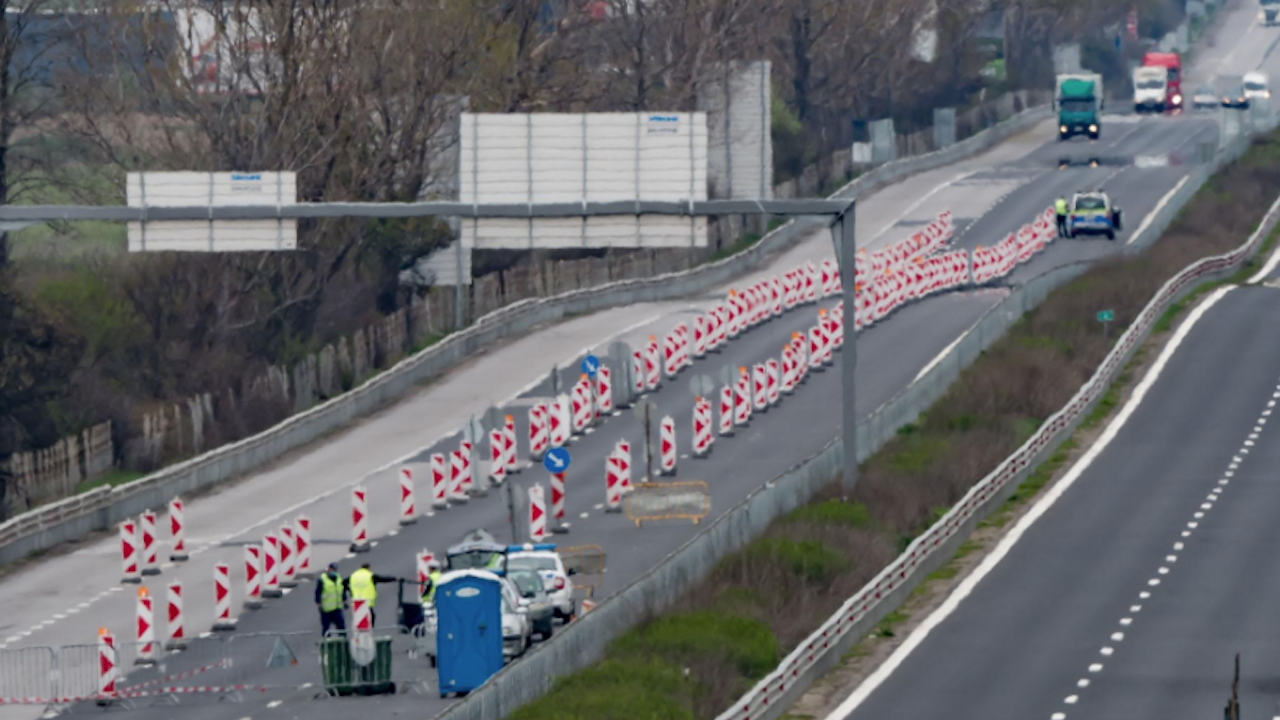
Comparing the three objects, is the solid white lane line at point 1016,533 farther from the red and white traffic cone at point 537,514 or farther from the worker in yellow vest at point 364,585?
the red and white traffic cone at point 537,514

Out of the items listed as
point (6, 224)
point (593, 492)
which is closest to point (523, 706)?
point (6, 224)

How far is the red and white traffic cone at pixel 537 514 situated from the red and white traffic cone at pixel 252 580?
5876 millimetres

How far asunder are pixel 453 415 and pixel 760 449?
8.42 m

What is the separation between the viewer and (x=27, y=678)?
3219 cm

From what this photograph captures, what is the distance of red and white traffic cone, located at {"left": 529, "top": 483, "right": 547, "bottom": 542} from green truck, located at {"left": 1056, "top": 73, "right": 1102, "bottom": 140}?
79.7 meters

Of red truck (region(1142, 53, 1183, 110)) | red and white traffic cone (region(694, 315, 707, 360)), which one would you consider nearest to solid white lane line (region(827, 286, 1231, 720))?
red and white traffic cone (region(694, 315, 707, 360))

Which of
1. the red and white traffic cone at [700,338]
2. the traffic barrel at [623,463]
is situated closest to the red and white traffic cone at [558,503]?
the traffic barrel at [623,463]

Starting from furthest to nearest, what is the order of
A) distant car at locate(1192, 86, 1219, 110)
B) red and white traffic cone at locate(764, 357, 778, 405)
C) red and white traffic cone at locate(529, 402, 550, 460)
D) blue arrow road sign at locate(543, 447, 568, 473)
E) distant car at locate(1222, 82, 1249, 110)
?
1. distant car at locate(1192, 86, 1219, 110)
2. distant car at locate(1222, 82, 1249, 110)
3. red and white traffic cone at locate(764, 357, 778, 405)
4. red and white traffic cone at locate(529, 402, 550, 460)
5. blue arrow road sign at locate(543, 447, 568, 473)

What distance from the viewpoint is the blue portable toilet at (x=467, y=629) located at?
30.6 meters

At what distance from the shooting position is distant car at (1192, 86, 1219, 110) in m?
143

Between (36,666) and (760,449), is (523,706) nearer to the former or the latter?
(36,666)

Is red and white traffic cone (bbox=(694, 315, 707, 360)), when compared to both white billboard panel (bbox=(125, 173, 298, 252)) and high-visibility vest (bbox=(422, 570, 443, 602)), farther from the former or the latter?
high-visibility vest (bbox=(422, 570, 443, 602))

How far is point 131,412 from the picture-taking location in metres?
56.6

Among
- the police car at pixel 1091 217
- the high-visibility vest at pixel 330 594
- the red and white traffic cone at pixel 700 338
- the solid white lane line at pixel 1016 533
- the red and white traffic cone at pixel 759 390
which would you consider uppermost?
the police car at pixel 1091 217
